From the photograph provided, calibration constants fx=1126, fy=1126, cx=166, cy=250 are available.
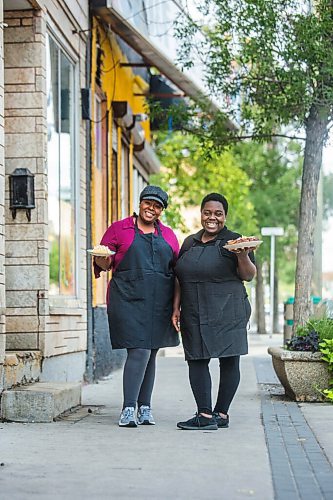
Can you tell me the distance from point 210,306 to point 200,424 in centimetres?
83

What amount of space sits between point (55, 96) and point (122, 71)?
18.9 ft

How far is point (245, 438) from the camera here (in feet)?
24.5

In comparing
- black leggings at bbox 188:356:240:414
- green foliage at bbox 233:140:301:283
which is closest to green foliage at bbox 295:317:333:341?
black leggings at bbox 188:356:240:414

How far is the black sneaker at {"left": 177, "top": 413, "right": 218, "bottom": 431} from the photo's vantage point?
7.90 metres

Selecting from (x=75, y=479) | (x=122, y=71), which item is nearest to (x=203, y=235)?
(x=75, y=479)

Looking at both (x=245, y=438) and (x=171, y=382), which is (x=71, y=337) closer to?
(x=171, y=382)

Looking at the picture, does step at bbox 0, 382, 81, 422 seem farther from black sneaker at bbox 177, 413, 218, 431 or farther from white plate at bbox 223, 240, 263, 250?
white plate at bbox 223, 240, 263, 250

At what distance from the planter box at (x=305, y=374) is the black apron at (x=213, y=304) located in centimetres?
178

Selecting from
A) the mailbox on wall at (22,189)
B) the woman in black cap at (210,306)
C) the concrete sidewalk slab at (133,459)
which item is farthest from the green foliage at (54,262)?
the woman in black cap at (210,306)

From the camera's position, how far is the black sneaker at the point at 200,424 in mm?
7898

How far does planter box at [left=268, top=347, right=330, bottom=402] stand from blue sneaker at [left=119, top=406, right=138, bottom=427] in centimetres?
211

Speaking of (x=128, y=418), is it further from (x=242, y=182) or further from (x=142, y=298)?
(x=242, y=182)

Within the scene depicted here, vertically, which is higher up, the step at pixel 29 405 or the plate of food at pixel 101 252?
the plate of food at pixel 101 252

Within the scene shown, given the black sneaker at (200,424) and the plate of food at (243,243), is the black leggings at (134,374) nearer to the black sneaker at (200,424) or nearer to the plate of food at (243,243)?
the black sneaker at (200,424)
